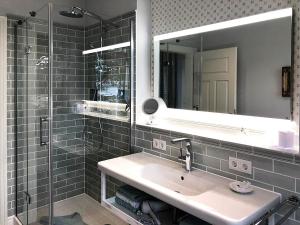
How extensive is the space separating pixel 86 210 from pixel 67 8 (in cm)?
221

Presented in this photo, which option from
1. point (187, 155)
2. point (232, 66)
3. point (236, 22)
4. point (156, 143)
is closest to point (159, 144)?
point (156, 143)

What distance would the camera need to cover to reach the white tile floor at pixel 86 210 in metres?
2.81

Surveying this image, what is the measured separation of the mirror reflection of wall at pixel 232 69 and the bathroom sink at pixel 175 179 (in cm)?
57

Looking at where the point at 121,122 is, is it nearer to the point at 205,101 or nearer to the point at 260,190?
the point at 205,101

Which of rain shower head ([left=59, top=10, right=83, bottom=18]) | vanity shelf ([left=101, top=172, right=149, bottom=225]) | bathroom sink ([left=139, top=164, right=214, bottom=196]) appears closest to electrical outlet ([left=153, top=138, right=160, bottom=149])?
bathroom sink ([left=139, top=164, right=214, bottom=196])

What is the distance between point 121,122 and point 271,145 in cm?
155

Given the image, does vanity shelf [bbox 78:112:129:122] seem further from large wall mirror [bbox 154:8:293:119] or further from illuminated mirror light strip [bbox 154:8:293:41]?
illuminated mirror light strip [bbox 154:8:293:41]

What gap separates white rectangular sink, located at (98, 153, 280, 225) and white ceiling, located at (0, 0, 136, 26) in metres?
1.50

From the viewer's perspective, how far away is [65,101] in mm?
2848

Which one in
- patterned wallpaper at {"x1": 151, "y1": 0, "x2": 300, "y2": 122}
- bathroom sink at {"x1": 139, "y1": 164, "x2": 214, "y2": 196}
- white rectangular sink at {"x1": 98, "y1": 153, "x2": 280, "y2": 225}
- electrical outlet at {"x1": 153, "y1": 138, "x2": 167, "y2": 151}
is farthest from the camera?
electrical outlet at {"x1": 153, "y1": 138, "x2": 167, "y2": 151}

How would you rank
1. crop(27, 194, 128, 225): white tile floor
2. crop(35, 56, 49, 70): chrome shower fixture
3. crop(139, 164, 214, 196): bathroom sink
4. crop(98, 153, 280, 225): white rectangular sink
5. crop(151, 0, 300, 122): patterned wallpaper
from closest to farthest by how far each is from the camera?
crop(98, 153, 280, 225): white rectangular sink
crop(151, 0, 300, 122): patterned wallpaper
crop(139, 164, 214, 196): bathroom sink
crop(35, 56, 49, 70): chrome shower fixture
crop(27, 194, 128, 225): white tile floor

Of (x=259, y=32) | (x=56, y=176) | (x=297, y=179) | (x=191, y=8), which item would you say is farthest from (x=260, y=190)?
(x=56, y=176)

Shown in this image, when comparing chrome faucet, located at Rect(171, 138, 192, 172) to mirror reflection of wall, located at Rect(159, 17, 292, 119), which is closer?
mirror reflection of wall, located at Rect(159, 17, 292, 119)

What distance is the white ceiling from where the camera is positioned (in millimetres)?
2566
